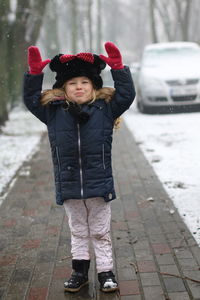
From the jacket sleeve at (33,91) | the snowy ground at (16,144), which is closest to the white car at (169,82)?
the snowy ground at (16,144)

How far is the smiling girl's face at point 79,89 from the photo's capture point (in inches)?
126

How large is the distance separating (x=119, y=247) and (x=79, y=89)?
1.54m

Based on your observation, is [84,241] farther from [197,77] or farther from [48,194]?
[197,77]

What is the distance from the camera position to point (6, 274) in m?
3.69

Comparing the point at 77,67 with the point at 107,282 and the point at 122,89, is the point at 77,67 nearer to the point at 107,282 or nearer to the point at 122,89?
the point at 122,89

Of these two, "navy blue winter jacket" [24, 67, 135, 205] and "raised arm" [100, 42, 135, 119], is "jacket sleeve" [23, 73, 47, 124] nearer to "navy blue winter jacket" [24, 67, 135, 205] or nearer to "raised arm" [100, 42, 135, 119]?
"navy blue winter jacket" [24, 67, 135, 205]

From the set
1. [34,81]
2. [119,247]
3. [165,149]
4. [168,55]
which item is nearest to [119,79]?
[34,81]

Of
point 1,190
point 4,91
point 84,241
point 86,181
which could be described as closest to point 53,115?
point 86,181

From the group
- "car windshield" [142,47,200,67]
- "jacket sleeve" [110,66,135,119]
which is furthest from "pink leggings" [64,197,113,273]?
"car windshield" [142,47,200,67]

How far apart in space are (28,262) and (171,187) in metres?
2.46

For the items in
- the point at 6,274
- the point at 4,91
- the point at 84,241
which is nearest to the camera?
the point at 84,241

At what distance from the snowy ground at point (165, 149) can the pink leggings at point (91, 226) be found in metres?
1.07

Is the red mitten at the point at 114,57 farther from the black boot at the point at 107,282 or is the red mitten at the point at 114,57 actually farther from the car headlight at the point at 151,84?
the car headlight at the point at 151,84

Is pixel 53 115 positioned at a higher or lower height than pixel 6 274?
higher
